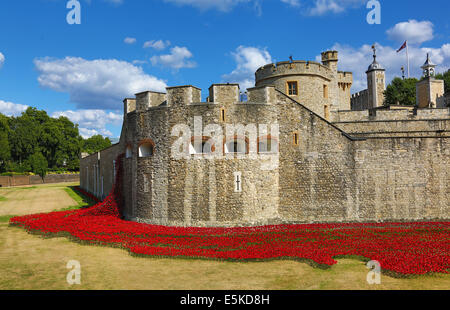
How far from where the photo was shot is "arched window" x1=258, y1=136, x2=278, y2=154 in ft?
61.4

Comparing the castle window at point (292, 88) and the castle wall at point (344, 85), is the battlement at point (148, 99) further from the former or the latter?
the castle wall at point (344, 85)

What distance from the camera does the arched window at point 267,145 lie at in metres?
18.7

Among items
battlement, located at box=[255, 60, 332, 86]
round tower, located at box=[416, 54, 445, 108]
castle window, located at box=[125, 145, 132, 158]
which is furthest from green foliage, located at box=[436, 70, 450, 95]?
castle window, located at box=[125, 145, 132, 158]

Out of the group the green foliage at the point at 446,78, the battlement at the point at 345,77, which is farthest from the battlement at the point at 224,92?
the green foliage at the point at 446,78

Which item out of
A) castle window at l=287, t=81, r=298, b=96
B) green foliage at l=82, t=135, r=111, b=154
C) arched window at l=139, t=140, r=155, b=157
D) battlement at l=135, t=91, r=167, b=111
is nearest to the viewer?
battlement at l=135, t=91, r=167, b=111

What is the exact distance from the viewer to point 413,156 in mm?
18188

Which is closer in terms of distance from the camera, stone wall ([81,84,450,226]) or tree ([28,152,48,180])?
stone wall ([81,84,450,226])

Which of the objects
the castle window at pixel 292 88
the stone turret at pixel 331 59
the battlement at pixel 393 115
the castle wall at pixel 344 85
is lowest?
the battlement at pixel 393 115

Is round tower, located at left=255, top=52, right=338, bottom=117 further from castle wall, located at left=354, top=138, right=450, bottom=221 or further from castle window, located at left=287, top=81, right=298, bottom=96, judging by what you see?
castle wall, located at left=354, top=138, right=450, bottom=221

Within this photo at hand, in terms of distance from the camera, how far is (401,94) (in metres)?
51.9

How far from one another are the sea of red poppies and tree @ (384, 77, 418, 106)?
40.4 m

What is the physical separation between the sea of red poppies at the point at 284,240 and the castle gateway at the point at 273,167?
0.97 metres

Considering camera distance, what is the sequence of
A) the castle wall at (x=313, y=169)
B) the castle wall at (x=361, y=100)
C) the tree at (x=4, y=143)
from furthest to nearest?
the tree at (x=4, y=143), the castle wall at (x=361, y=100), the castle wall at (x=313, y=169)
